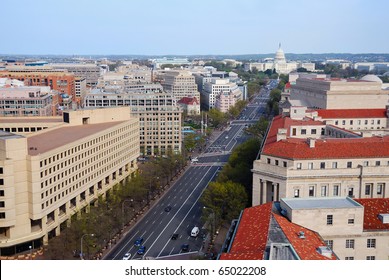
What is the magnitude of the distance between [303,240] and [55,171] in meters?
19.7

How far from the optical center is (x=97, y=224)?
107ft

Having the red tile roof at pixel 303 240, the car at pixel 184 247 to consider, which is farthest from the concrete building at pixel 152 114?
the red tile roof at pixel 303 240

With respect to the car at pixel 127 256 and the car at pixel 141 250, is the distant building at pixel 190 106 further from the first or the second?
the car at pixel 127 256

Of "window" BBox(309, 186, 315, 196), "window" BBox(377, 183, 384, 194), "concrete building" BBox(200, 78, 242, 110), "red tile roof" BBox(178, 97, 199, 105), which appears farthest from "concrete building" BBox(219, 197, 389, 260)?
"concrete building" BBox(200, 78, 242, 110)

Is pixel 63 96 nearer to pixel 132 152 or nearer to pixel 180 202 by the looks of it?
pixel 132 152

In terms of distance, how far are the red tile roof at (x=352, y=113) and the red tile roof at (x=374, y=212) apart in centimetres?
3181

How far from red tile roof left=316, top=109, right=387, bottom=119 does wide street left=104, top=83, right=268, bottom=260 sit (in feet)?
42.1

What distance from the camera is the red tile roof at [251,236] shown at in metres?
17.8

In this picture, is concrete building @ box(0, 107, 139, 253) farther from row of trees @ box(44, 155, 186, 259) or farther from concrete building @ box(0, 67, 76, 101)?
concrete building @ box(0, 67, 76, 101)

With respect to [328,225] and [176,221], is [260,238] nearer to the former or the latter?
[328,225]

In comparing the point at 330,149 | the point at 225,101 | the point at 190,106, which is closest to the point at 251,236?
the point at 330,149

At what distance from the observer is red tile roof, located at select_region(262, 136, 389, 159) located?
33.1m

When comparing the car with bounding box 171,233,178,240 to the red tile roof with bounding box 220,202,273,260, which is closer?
the red tile roof with bounding box 220,202,273,260

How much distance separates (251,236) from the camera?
20.4m
